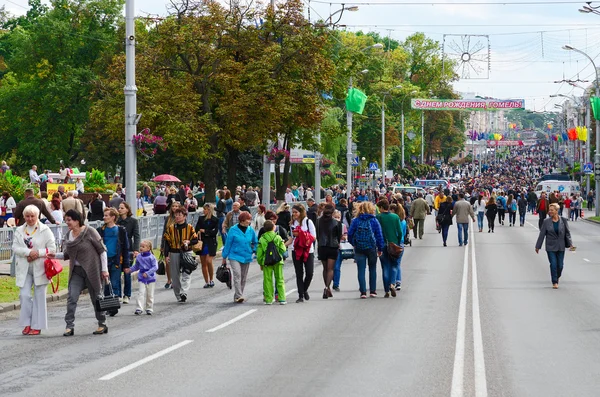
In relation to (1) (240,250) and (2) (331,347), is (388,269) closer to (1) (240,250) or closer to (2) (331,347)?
(1) (240,250)

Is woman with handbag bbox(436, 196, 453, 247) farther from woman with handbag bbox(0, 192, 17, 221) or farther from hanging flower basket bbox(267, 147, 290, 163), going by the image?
woman with handbag bbox(0, 192, 17, 221)

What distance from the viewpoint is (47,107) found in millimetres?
A: 68375

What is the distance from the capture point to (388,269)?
19.3 metres

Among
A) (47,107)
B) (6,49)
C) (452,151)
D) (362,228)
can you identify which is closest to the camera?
(362,228)

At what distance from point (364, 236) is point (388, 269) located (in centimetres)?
98

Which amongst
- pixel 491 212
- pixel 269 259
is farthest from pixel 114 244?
pixel 491 212

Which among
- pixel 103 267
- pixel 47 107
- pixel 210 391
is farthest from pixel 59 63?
pixel 210 391

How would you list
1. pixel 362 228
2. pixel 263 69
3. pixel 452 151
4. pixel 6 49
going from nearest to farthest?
pixel 362 228 < pixel 263 69 < pixel 6 49 < pixel 452 151

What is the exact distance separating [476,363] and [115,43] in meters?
59.8

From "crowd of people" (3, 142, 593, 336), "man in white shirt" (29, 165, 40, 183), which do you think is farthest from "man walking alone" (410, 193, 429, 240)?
"crowd of people" (3, 142, 593, 336)

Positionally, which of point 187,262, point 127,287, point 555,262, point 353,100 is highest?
point 353,100

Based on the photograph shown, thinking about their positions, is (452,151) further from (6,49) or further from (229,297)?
(229,297)

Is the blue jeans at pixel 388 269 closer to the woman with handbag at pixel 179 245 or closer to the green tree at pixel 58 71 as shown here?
the woman with handbag at pixel 179 245

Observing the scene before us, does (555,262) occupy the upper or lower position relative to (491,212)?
lower
